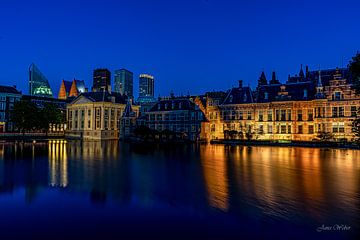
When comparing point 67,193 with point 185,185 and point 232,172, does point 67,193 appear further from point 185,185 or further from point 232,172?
point 232,172

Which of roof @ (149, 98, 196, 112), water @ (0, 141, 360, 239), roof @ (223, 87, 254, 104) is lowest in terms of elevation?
water @ (0, 141, 360, 239)

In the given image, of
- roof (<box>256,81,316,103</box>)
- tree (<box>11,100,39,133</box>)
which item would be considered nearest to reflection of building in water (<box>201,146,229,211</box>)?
roof (<box>256,81,316,103</box>)

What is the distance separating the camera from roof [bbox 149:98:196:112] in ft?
286

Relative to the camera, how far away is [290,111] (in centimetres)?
7662

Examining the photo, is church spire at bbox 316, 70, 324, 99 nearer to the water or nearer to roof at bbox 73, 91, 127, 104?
the water

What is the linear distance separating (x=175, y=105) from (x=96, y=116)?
3300 cm

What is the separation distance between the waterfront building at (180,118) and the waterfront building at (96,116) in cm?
2057

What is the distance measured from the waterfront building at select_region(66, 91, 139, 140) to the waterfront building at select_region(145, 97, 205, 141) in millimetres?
20569

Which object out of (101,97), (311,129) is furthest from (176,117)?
(311,129)

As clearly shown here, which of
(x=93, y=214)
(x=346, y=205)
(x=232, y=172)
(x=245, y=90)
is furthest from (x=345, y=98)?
(x=93, y=214)

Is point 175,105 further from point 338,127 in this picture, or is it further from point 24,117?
point 24,117

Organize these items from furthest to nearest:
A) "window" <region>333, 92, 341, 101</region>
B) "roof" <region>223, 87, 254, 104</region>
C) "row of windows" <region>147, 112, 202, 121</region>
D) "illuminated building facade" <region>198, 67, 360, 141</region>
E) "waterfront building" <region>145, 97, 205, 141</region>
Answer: "row of windows" <region>147, 112, 202, 121</region> → "waterfront building" <region>145, 97, 205, 141</region> → "roof" <region>223, 87, 254, 104</region> → "window" <region>333, 92, 341, 101</region> → "illuminated building facade" <region>198, 67, 360, 141</region>

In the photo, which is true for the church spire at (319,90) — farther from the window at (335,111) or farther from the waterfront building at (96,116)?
the waterfront building at (96,116)

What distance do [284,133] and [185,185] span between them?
61.0 meters
